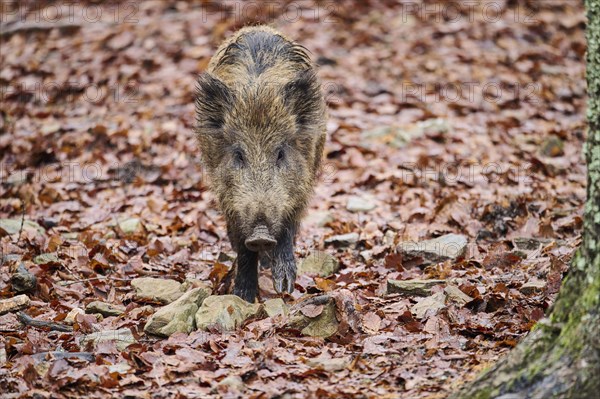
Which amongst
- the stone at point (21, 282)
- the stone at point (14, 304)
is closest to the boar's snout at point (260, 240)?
the stone at point (14, 304)

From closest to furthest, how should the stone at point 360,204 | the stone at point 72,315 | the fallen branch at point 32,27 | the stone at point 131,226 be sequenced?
1. the stone at point 72,315
2. the stone at point 131,226
3. the stone at point 360,204
4. the fallen branch at point 32,27

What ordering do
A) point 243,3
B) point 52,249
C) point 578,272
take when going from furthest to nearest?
point 243,3, point 52,249, point 578,272

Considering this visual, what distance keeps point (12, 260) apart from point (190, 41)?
7.92 m

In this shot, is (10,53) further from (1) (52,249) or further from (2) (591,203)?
(2) (591,203)

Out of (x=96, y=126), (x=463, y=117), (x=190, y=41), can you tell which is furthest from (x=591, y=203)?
(x=190, y=41)

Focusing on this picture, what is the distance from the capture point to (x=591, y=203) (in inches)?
144

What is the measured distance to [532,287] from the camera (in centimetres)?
522

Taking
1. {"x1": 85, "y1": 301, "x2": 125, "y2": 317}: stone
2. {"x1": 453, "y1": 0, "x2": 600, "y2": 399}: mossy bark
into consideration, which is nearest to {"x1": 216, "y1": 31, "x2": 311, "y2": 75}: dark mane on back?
{"x1": 85, "y1": 301, "x2": 125, "y2": 317}: stone

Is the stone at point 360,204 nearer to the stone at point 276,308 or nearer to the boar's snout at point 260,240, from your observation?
the stone at point 276,308

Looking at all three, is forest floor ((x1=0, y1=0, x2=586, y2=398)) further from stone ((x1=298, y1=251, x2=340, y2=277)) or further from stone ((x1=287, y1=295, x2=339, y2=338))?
stone ((x1=298, y1=251, x2=340, y2=277))

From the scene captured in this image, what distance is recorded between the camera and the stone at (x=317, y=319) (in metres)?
4.84

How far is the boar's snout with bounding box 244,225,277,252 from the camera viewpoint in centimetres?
521

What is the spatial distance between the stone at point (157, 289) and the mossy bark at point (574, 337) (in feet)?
8.99

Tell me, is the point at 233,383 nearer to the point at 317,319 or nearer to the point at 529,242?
the point at 317,319
